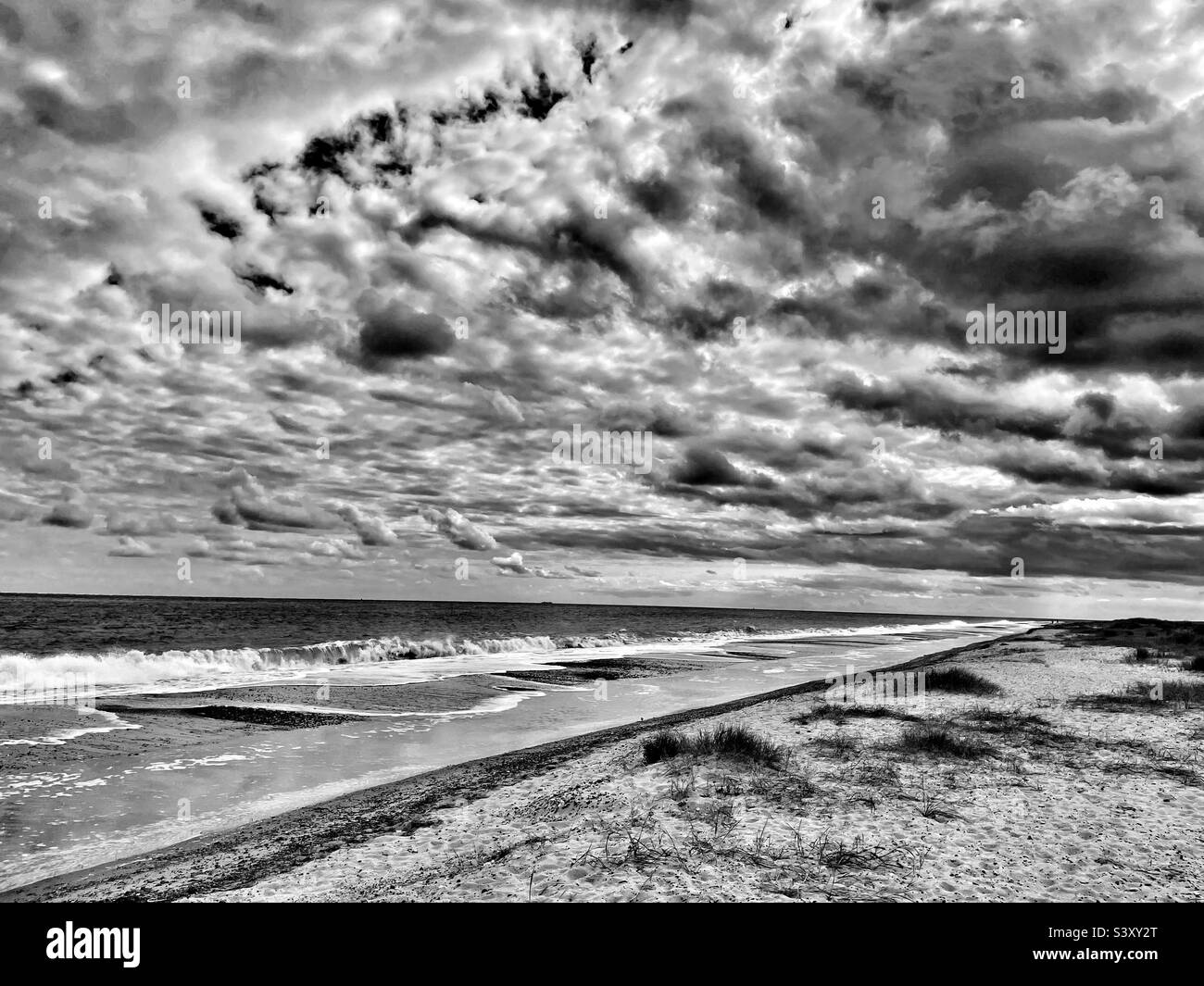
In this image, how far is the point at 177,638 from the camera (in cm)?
6162

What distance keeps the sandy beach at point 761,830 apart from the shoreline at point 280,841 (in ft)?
0.15

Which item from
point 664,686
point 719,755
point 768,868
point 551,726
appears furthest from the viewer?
point 664,686

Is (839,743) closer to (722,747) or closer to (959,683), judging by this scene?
(722,747)

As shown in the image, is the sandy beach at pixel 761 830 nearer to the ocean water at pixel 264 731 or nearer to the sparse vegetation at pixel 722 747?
the sparse vegetation at pixel 722 747

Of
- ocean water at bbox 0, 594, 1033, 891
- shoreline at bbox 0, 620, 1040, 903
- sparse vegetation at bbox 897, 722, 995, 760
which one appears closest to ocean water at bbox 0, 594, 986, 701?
ocean water at bbox 0, 594, 1033, 891

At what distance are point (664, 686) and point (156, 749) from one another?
22399 millimetres

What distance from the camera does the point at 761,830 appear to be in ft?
28.0

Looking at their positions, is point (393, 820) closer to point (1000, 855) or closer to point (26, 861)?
point (26, 861)

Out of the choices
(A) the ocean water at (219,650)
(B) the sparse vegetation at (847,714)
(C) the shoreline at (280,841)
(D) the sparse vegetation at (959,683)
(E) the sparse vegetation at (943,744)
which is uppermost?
(E) the sparse vegetation at (943,744)

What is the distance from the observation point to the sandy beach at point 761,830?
283 inches

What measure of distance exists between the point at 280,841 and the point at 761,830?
7031 millimetres

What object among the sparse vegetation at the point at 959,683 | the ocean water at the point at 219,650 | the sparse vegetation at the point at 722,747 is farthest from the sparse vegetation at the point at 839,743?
the ocean water at the point at 219,650

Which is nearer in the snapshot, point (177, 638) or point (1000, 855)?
point (1000, 855)
